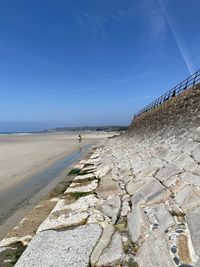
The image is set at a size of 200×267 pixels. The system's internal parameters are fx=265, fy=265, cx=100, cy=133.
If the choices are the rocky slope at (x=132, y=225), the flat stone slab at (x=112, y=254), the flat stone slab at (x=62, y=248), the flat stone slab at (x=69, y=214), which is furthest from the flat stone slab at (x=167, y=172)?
the flat stone slab at (x=112, y=254)

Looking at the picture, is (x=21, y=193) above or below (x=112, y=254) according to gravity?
below

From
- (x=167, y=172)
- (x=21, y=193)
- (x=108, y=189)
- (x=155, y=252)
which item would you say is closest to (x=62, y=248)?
(x=155, y=252)

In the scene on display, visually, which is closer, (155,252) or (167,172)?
(155,252)

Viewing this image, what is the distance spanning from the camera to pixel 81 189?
7391 mm

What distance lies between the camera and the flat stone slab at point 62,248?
11.9ft

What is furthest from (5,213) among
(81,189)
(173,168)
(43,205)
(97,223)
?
(173,168)

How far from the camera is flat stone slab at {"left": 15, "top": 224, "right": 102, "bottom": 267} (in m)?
3.64

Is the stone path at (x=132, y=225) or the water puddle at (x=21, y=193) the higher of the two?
the stone path at (x=132, y=225)

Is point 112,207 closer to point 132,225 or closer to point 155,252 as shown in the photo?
point 132,225

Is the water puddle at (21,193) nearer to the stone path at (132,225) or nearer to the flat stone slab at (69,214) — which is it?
the flat stone slab at (69,214)

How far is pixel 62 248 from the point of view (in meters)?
3.95

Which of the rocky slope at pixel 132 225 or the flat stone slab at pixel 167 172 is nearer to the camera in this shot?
the rocky slope at pixel 132 225

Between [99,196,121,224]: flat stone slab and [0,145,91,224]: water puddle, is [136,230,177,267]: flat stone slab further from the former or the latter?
[0,145,91,224]: water puddle

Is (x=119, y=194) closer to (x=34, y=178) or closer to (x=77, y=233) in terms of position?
(x=77, y=233)
